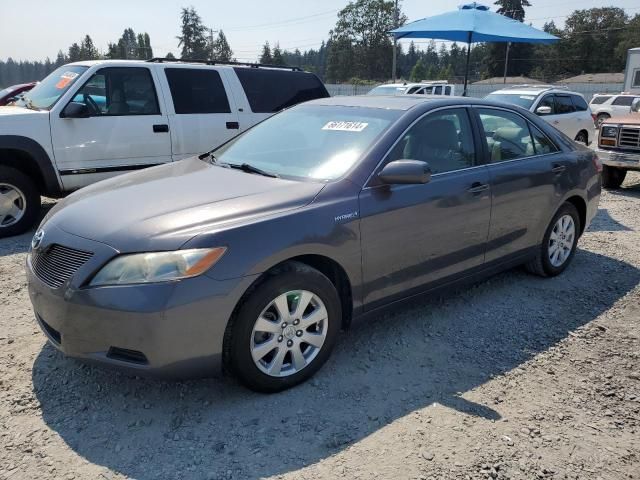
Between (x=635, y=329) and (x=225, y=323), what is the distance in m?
3.13

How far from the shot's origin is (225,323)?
9.07 feet

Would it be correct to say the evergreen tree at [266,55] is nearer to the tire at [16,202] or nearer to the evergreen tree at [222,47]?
the evergreen tree at [222,47]

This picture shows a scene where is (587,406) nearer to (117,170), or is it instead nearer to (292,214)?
(292,214)

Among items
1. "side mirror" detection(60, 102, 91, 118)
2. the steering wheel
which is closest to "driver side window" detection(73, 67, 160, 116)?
the steering wheel

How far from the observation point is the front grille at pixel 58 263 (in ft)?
9.16

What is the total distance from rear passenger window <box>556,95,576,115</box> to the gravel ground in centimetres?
904

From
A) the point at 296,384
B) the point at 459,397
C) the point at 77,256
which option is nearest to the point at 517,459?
the point at 459,397

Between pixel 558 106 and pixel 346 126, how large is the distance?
9.86 m

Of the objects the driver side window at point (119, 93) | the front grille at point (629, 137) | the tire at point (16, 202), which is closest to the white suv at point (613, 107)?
the front grille at point (629, 137)

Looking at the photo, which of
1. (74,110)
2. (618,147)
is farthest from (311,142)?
(618,147)

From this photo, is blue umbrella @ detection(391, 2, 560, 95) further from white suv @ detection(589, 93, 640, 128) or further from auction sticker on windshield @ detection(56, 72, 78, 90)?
white suv @ detection(589, 93, 640, 128)

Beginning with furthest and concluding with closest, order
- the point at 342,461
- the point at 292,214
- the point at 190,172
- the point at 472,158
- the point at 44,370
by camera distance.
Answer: the point at 472,158 < the point at 190,172 < the point at 44,370 < the point at 292,214 < the point at 342,461

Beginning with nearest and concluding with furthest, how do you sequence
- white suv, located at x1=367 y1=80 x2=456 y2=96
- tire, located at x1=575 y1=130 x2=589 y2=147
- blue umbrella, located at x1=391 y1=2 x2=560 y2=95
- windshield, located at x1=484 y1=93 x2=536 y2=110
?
blue umbrella, located at x1=391 y1=2 x2=560 y2=95 → windshield, located at x1=484 y1=93 x2=536 y2=110 → tire, located at x1=575 y1=130 x2=589 y2=147 → white suv, located at x1=367 y1=80 x2=456 y2=96

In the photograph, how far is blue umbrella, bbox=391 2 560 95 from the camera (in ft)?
29.7
